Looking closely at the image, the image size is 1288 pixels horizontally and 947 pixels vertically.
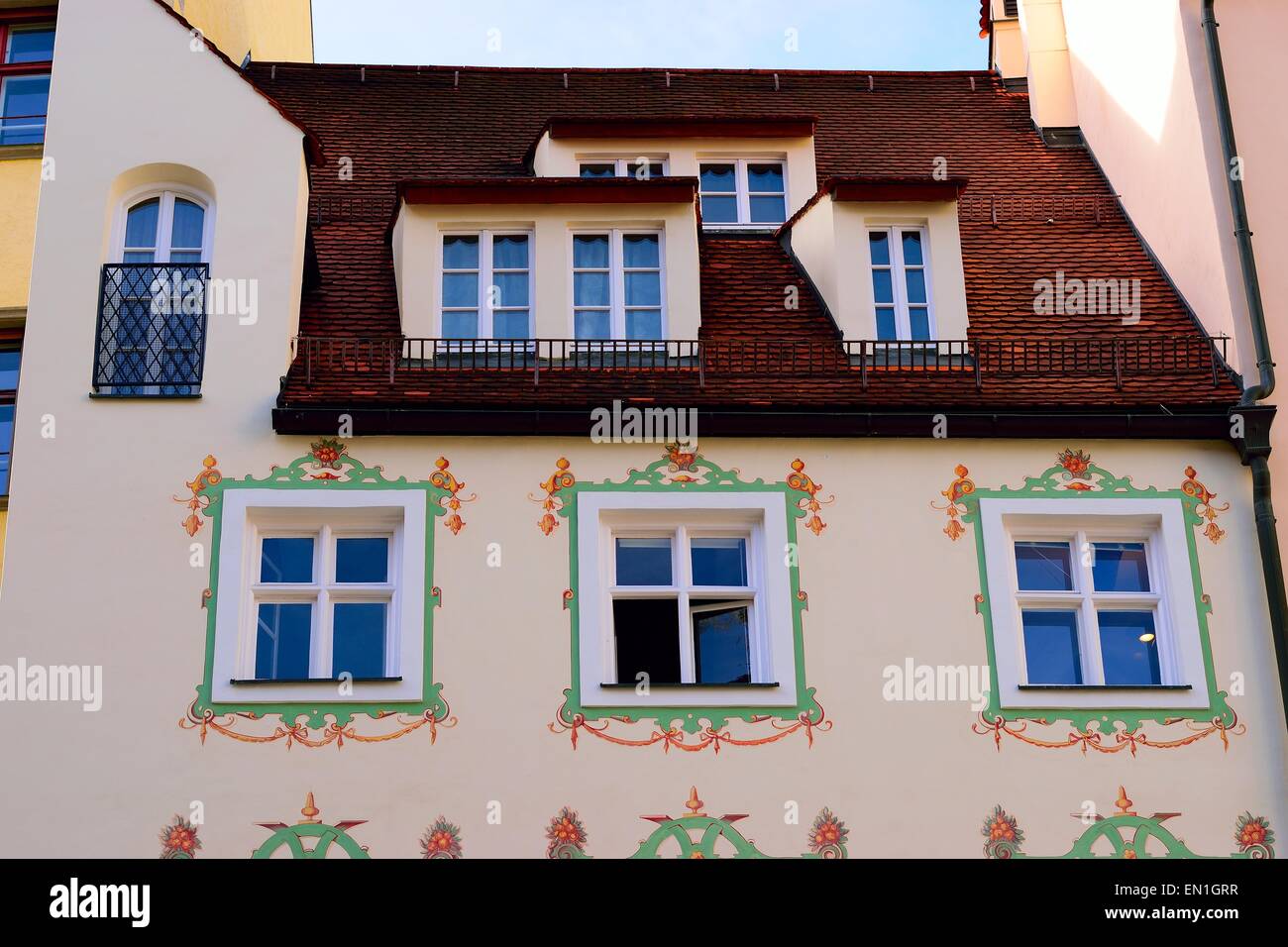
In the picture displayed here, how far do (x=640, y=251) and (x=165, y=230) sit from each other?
4.05 meters

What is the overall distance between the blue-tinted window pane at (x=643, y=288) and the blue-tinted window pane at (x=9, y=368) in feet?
16.7

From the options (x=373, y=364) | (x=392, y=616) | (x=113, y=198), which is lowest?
(x=392, y=616)

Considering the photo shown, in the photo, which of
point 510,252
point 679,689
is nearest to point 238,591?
point 679,689

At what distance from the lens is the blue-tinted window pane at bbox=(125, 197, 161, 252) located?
1606 cm

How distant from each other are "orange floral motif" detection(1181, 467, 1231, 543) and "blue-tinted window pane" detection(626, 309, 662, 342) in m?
4.50

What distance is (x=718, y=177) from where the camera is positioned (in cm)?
1866

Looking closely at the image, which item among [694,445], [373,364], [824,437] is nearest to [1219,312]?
[824,437]

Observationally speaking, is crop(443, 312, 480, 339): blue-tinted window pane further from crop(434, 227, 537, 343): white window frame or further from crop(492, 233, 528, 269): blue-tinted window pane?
crop(492, 233, 528, 269): blue-tinted window pane

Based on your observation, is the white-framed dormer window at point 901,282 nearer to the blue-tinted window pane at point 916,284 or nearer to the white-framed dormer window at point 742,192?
the blue-tinted window pane at point 916,284

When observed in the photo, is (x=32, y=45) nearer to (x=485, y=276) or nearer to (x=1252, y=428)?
(x=485, y=276)

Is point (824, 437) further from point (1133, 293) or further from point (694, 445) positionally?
point (1133, 293)
